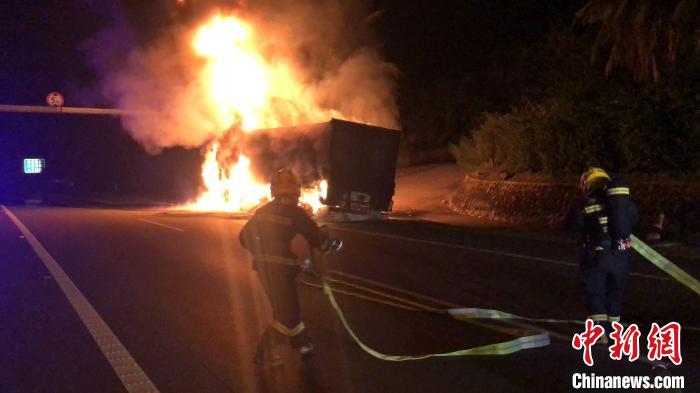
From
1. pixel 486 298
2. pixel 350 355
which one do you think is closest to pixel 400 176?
pixel 486 298

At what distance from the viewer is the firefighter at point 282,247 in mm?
5590

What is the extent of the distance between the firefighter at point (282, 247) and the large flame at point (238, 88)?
20542 millimetres

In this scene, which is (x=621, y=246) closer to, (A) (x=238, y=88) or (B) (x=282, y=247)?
(B) (x=282, y=247)

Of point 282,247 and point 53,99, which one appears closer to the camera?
point 282,247

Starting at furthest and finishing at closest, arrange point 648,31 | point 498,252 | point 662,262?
point 648,31
point 498,252
point 662,262

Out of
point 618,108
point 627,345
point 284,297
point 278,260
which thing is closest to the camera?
point 278,260

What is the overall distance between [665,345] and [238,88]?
75.9 feet

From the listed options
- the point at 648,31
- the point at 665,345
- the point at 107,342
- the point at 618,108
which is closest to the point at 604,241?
the point at 665,345

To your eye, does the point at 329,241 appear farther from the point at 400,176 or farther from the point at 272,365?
the point at 400,176

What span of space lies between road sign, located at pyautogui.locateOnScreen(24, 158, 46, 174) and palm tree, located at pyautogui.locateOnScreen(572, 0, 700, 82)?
49.7m

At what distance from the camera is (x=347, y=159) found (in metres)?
20.7

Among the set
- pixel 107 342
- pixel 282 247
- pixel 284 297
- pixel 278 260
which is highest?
pixel 282 247

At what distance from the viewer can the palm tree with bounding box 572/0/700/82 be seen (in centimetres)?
1859

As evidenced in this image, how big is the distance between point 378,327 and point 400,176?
28.0m
